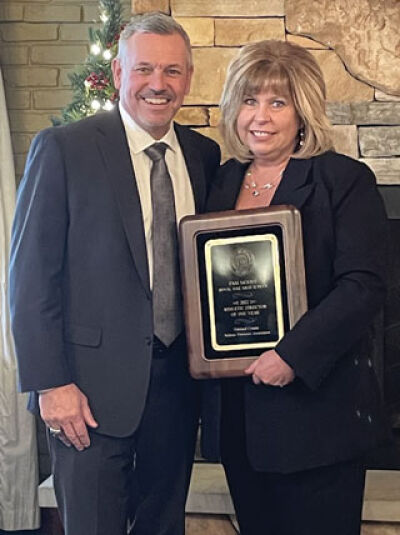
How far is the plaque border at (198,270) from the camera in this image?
72.1 inches

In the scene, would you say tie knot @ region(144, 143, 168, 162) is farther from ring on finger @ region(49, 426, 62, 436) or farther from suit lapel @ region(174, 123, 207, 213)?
ring on finger @ region(49, 426, 62, 436)

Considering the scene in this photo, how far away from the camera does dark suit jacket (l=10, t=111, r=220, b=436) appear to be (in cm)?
184

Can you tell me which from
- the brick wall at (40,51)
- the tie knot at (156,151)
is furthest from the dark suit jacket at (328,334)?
the brick wall at (40,51)

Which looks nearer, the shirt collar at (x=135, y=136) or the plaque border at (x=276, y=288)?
the plaque border at (x=276, y=288)

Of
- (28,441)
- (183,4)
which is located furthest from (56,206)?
(28,441)

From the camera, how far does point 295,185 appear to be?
1892 millimetres

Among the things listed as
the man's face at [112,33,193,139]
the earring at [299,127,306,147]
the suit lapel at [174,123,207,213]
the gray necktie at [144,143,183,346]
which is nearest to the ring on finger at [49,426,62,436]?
the gray necktie at [144,143,183,346]

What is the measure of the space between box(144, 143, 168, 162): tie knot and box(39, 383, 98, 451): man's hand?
0.53 m

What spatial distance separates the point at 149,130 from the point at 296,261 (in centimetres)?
45

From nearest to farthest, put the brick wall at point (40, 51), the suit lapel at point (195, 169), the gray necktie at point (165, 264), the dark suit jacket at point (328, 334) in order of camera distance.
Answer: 1. the dark suit jacket at point (328, 334)
2. the gray necktie at point (165, 264)
3. the suit lapel at point (195, 169)
4. the brick wall at point (40, 51)

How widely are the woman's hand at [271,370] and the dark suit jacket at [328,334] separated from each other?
2 centimetres

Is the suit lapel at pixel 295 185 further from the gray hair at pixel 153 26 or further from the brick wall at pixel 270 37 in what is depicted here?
the brick wall at pixel 270 37

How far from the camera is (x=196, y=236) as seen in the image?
1.88m

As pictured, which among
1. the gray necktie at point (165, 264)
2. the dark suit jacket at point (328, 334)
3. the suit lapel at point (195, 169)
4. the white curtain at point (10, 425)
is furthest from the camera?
the white curtain at point (10, 425)
